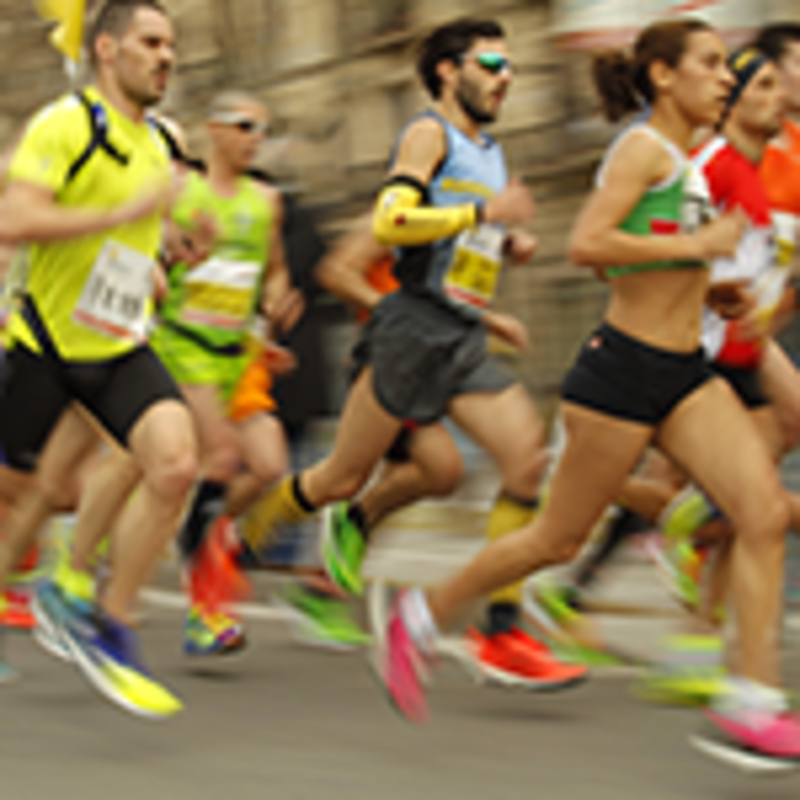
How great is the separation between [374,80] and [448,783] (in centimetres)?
1584

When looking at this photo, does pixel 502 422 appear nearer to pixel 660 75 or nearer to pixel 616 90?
pixel 616 90

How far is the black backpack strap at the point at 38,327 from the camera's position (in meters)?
4.90

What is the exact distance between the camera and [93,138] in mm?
4688

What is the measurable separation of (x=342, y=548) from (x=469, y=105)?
1.62m

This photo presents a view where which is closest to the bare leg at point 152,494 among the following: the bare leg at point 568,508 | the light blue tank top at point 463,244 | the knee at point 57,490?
the knee at point 57,490

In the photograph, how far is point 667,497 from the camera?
6.04m

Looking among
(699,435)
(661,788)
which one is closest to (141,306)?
(699,435)

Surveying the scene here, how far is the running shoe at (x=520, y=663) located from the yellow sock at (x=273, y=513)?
1149 millimetres

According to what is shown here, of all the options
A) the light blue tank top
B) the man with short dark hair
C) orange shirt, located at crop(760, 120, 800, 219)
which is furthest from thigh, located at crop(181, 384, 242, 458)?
orange shirt, located at crop(760, 120, 800, 219)

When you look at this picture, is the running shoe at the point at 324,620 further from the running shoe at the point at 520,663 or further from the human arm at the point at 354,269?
the human arm at the point at 354,269

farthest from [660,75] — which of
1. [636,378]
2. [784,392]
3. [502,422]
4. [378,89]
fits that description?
[378,89]

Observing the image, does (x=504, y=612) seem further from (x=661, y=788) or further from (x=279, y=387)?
(x=279, y=387)

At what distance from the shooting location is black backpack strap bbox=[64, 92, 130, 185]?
467 cm

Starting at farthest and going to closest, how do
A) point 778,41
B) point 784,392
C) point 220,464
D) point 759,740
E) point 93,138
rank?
point 220,464 < point 778,41 < point 784,392 < point 93,138 < point 759,740
